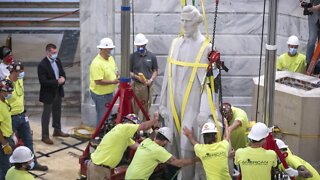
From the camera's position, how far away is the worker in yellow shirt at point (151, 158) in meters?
6.58

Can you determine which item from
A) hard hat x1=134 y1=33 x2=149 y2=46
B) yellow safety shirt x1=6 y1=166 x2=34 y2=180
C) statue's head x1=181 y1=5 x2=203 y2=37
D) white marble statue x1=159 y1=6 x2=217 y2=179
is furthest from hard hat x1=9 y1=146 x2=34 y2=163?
hard hat x1=134 y1=33 x2=149 y2=46

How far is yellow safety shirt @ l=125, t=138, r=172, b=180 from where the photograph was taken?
6.58m

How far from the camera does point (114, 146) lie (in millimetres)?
7012

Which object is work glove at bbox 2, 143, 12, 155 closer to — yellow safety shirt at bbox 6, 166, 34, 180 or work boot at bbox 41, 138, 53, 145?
yellow safety shirt at bbox 6, 166, 34, 180

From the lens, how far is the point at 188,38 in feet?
21.6

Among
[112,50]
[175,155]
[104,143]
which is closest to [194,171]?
[175,155]

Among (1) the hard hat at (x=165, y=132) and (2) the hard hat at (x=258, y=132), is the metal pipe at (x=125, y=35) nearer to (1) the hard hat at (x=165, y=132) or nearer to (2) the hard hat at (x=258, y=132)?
(1) the hard hat at (x=165, y=132)

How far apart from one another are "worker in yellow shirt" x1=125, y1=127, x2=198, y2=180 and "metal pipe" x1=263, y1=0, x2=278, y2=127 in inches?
35.8

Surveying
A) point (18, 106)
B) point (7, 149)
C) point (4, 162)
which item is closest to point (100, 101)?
point (18, 106)

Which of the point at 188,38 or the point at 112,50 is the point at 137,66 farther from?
the point at 188,38

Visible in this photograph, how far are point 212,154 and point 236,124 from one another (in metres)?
1.12

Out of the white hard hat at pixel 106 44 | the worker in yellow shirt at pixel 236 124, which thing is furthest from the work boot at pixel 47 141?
the worker in yellow shirt at pixel 236 124

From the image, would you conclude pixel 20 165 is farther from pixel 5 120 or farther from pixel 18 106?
pixel 18 106

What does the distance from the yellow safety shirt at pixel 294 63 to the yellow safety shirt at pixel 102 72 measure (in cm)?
→ 253
